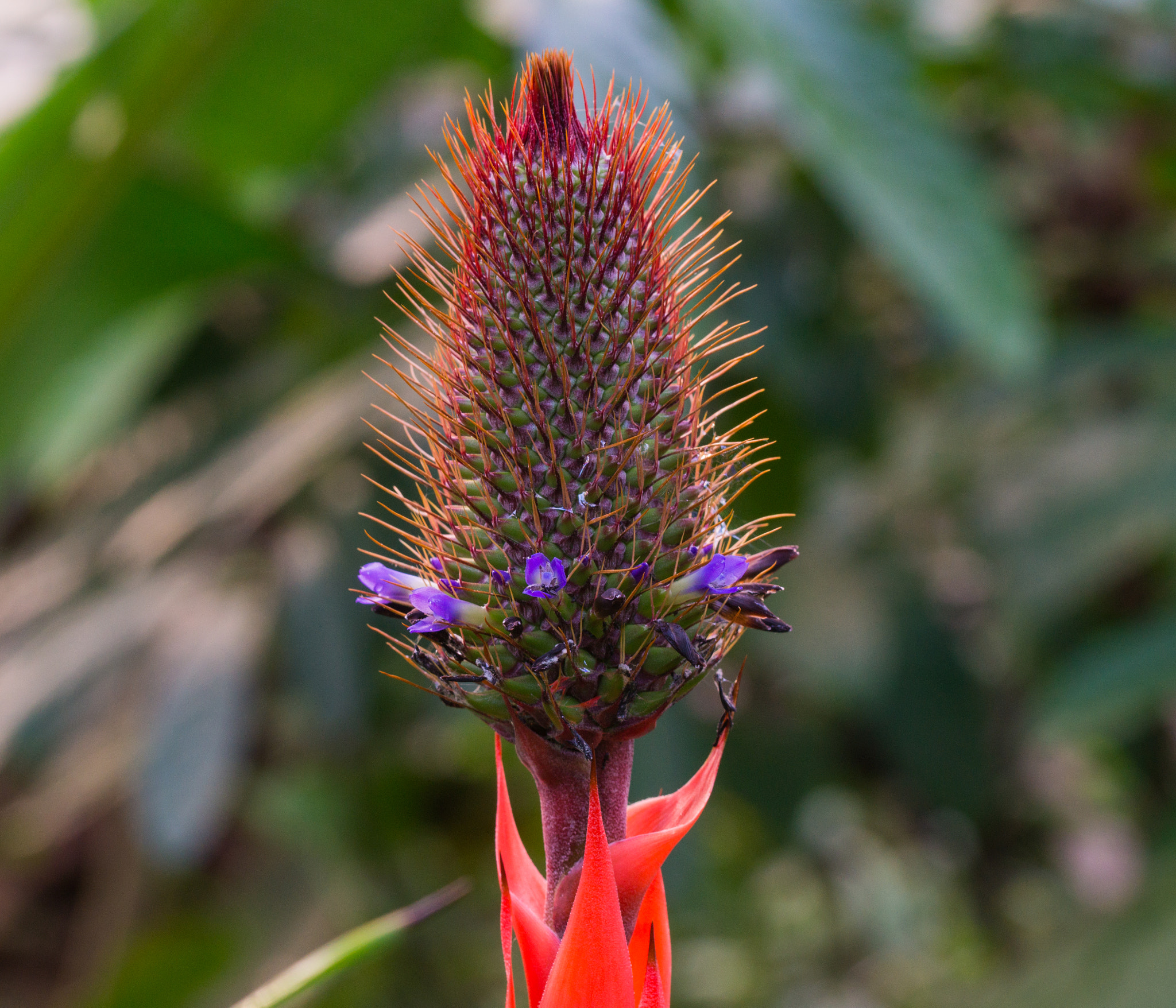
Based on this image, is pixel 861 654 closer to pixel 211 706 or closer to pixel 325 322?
pixel 211 706

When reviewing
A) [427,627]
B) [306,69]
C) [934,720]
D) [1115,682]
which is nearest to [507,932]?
[427,627]

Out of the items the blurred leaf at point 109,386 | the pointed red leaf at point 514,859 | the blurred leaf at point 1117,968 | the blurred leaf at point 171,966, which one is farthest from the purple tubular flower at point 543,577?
the blurred leaf at point 171,966

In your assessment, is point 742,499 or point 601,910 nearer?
point 601,910

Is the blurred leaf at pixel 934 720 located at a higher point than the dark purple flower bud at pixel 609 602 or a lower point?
lower

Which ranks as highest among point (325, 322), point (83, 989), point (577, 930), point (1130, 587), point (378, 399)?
point (325, 322)

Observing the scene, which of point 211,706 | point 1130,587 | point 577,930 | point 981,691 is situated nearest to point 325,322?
point 211,706

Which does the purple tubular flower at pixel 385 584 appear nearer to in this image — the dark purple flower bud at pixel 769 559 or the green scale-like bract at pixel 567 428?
the green scale-like bract at pixel 567 428

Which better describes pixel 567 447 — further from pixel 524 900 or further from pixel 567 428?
pixel 524 900
